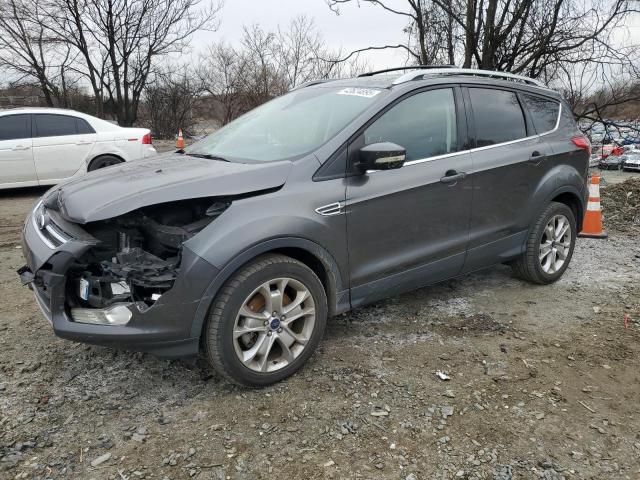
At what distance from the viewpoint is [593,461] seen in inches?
93.3

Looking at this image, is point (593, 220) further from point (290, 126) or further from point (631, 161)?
point (631, 161)

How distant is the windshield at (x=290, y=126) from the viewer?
3.23 meters

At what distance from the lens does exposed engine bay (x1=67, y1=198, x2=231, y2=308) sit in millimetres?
2623

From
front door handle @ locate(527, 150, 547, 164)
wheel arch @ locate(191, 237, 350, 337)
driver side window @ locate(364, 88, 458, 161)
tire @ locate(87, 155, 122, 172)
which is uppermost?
driver side window @ locate(364, 88, 458, 161)

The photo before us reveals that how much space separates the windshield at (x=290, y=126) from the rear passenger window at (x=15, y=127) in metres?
5.96

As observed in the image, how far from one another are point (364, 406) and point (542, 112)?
3108mm

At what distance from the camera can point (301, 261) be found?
303 centimetres

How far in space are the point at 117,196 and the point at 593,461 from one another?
269cm

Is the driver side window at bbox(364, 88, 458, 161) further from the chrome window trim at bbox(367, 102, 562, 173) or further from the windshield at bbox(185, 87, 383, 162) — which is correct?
the windshield at bbox(185, 87, 383, 162)

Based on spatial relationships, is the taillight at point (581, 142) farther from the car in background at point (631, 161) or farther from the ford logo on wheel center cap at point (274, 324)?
the car in background at point (631, 161)

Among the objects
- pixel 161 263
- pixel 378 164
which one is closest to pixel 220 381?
pixel 161 263

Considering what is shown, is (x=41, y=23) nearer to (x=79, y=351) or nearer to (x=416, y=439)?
(x=79, y=351)

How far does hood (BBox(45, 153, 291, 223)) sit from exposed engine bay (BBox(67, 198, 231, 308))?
81 millimetres

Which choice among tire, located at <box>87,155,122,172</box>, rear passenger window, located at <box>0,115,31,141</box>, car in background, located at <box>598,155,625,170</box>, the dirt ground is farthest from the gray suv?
car in background, located at <box>598,155,625,170</box>
